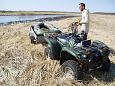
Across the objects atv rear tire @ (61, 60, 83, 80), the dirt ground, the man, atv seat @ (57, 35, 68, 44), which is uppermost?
the man

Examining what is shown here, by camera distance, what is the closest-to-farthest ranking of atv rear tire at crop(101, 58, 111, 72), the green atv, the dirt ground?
the green atv → the dirt ground → atv rear tire at crop(101, 58, 111, 72)

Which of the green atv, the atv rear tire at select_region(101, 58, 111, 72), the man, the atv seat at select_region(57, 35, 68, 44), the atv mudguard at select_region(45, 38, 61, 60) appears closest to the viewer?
the green atv

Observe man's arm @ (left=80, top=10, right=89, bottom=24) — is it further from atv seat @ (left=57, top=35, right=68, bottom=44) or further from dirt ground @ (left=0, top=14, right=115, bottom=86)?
dirt ground @ (left=0, top=14, right=115, bottom=86)

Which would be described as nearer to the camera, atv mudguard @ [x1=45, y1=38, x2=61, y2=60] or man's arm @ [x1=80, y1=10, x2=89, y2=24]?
atv mudguard @ [x1=45, y1=38, x2=61, y2=60]

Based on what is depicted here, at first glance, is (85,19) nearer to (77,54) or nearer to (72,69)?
(77,54)

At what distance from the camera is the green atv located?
812cm

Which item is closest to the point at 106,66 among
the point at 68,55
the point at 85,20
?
the point at 68,55

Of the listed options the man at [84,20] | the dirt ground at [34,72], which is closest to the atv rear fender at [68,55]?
the dirt ground at [34,72]

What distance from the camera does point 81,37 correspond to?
9664mm

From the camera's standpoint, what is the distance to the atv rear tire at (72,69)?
814 centimetres

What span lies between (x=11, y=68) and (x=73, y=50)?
233 centimetres

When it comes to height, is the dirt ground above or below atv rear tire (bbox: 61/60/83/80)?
below

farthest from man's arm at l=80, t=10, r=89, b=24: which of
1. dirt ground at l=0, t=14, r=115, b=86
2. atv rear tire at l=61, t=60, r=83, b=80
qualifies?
atv rear tire at l=61, t=60, r=83, b=80

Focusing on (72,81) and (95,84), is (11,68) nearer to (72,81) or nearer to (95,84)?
(72,81)
